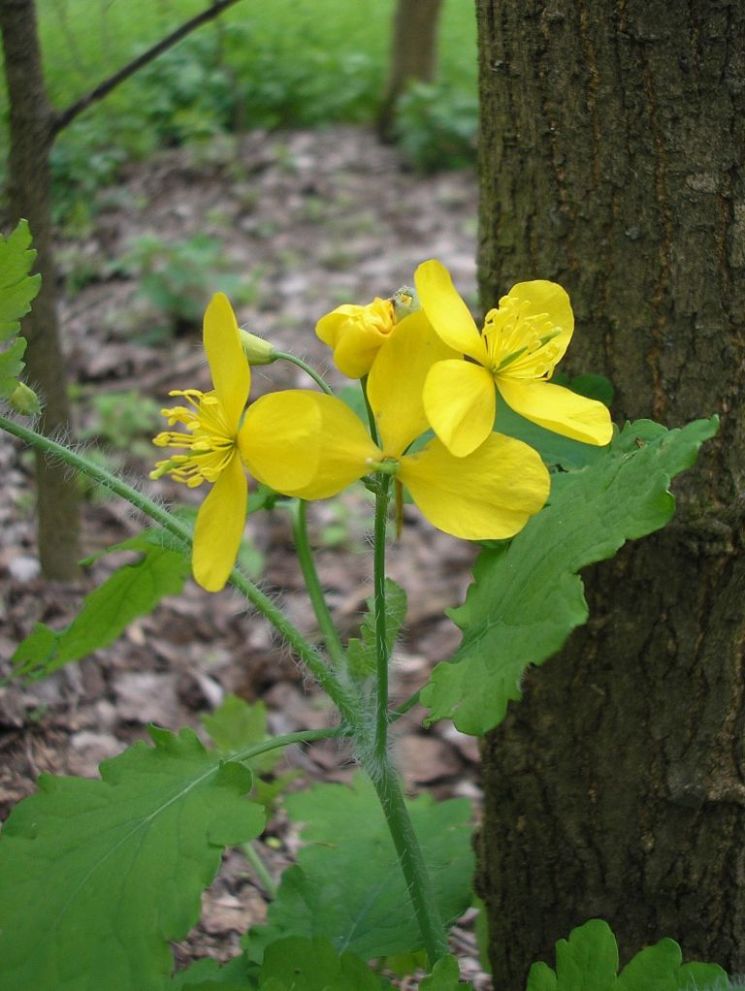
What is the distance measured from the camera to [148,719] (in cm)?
250

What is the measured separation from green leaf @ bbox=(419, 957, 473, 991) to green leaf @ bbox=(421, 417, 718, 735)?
1.13 feet

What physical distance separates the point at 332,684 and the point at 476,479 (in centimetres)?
36

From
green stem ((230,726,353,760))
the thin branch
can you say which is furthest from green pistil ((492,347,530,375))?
the thin branch

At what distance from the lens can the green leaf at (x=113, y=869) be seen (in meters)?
1.09

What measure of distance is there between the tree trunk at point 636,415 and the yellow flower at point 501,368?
0.79 feet

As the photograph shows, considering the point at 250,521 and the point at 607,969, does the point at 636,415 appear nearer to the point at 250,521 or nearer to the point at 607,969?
Result: the point at 607,969

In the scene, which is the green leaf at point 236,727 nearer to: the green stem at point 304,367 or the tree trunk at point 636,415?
the tree trunk at point 636,415

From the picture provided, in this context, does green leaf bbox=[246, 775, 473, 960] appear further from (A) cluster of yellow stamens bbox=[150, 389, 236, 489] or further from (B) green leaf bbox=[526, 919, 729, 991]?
(A) cluster of yellow stamens bbox=[150, 389, 236, 489]

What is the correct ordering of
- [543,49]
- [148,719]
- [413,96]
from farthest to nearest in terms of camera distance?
[413,96] → [148,719] → [543,49]

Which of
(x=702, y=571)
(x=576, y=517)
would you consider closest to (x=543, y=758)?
(x=702, y=571)

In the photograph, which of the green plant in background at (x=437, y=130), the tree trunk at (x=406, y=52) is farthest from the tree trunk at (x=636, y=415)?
the tree trunk at (x=406, y=52)

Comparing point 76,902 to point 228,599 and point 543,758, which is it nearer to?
point 543,758

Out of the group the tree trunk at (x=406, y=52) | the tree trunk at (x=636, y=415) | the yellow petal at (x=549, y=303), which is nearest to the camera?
the yellow petal at (x=549, y=303)

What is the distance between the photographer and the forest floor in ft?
7.50
